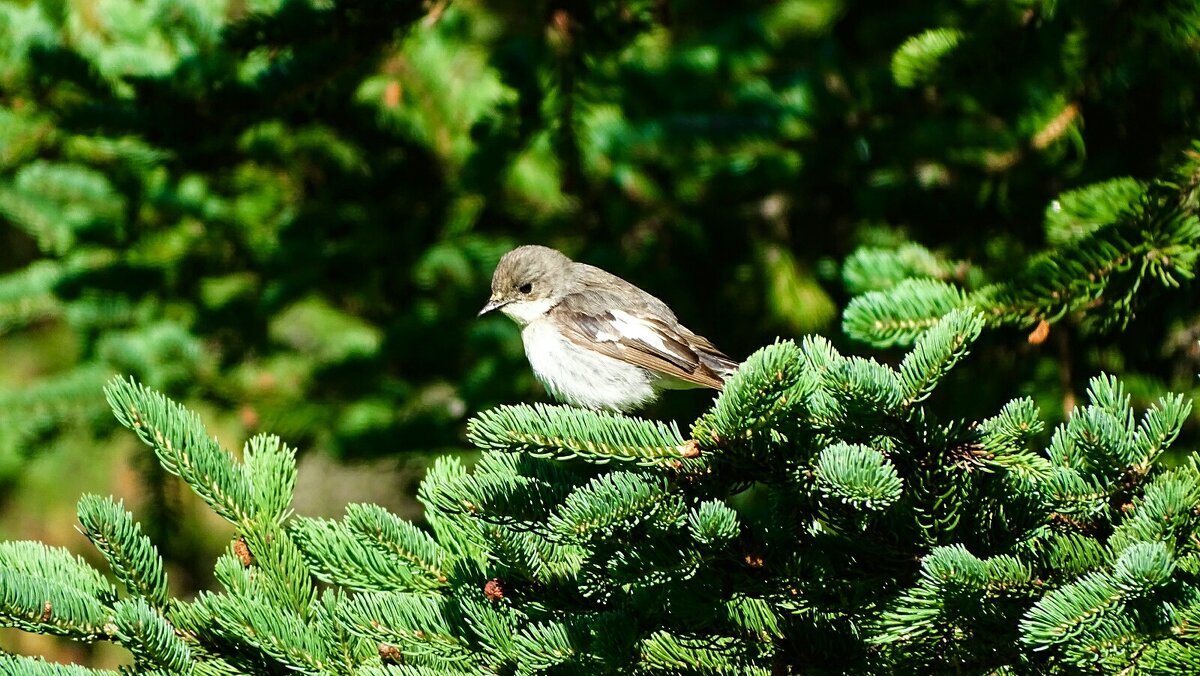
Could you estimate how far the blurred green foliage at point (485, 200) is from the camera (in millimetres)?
3990

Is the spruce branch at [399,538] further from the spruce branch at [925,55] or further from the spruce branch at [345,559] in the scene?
the spruce branch at [925,55]

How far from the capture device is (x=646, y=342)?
4.23m

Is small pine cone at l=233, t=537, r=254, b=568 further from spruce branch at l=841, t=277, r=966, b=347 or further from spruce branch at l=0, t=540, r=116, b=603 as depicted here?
spruce branch at l=841, t=277, r=966, b=347

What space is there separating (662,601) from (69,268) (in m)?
3.72

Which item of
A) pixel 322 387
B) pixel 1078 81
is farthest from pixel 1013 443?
pixel 322 387

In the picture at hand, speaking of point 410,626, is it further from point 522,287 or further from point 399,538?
point 522,287

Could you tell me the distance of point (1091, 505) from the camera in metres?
1.99

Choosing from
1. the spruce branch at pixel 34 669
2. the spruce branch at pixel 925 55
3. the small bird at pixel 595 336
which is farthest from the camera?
the small bird at pixel 595 336

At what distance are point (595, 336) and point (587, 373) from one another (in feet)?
0.60

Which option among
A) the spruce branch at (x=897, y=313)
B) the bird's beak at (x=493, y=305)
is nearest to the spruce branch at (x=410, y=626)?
the spruce branch at (x=897, y=313)

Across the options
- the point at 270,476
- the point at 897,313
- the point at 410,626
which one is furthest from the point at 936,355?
the point at 270,476

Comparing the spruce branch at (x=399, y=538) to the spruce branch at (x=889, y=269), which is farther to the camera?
the spruce branch at (x=889, y=269)

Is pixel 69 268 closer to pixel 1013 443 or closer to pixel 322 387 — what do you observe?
pixel 322 387

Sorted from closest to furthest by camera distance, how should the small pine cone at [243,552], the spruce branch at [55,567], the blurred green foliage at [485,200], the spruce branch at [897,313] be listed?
1. the spruce branch at [55,567]
2. the small pine cone at [243,552]
3. the spruce branch at [897,313]
4. the blurred green foliage at [485,200]
